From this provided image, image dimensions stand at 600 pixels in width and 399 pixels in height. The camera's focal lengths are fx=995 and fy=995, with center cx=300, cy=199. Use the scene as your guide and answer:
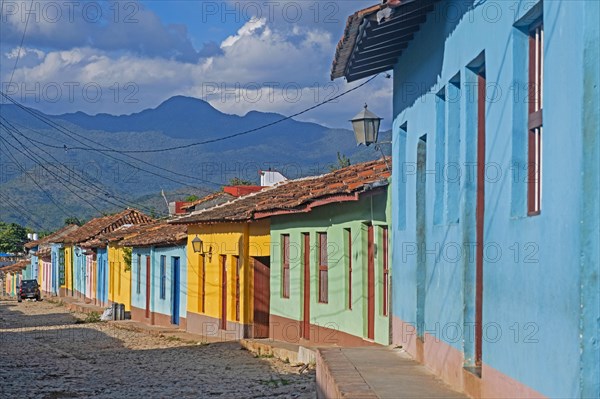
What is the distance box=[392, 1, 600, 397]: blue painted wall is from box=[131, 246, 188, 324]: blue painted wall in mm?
17774

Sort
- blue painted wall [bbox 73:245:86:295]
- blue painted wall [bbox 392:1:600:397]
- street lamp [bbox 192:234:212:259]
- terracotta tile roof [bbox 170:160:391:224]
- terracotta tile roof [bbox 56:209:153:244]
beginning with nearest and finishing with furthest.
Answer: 1. blue painted wall [bbox 392:1:600:397]
2. terracotta tile roof [bbox 170:160:391:224]
3. street lamp [bbox 192:234:212:259]
4. terracotta tile roof [bbox 56:209:153:244]
5. blue painted wall [bbox 73:245:86:295]

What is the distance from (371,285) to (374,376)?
18.7 ft

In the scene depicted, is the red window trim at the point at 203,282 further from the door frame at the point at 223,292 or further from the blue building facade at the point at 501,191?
the blue building facade at the point at 501,191

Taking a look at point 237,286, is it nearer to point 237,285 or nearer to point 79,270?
point 237,285

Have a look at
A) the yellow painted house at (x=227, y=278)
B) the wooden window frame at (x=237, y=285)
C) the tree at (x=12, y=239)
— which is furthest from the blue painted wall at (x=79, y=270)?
the tree at (x=12, y=239)

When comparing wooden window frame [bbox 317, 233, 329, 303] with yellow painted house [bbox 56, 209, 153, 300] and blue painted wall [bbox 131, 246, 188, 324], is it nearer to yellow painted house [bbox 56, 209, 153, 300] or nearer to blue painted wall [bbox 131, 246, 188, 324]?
blue painted wall [bbox 131, 246, 188, 324]

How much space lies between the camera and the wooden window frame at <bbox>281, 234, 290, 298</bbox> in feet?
68.5

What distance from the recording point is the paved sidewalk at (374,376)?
29.3ft

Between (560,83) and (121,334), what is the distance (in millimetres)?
24085

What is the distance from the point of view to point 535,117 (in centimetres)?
681

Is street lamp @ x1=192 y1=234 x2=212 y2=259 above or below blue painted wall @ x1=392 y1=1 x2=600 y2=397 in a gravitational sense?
below

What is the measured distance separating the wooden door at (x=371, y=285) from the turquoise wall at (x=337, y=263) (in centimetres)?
7

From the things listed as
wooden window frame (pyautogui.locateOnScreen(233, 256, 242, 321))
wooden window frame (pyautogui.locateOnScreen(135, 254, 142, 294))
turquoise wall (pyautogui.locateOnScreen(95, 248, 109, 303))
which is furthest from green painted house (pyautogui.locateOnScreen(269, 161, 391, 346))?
turquoise wall (pyautogui.locateOnScreen(95, 248, 109, 303))

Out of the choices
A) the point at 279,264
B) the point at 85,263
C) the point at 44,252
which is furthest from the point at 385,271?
the point at 44,252
